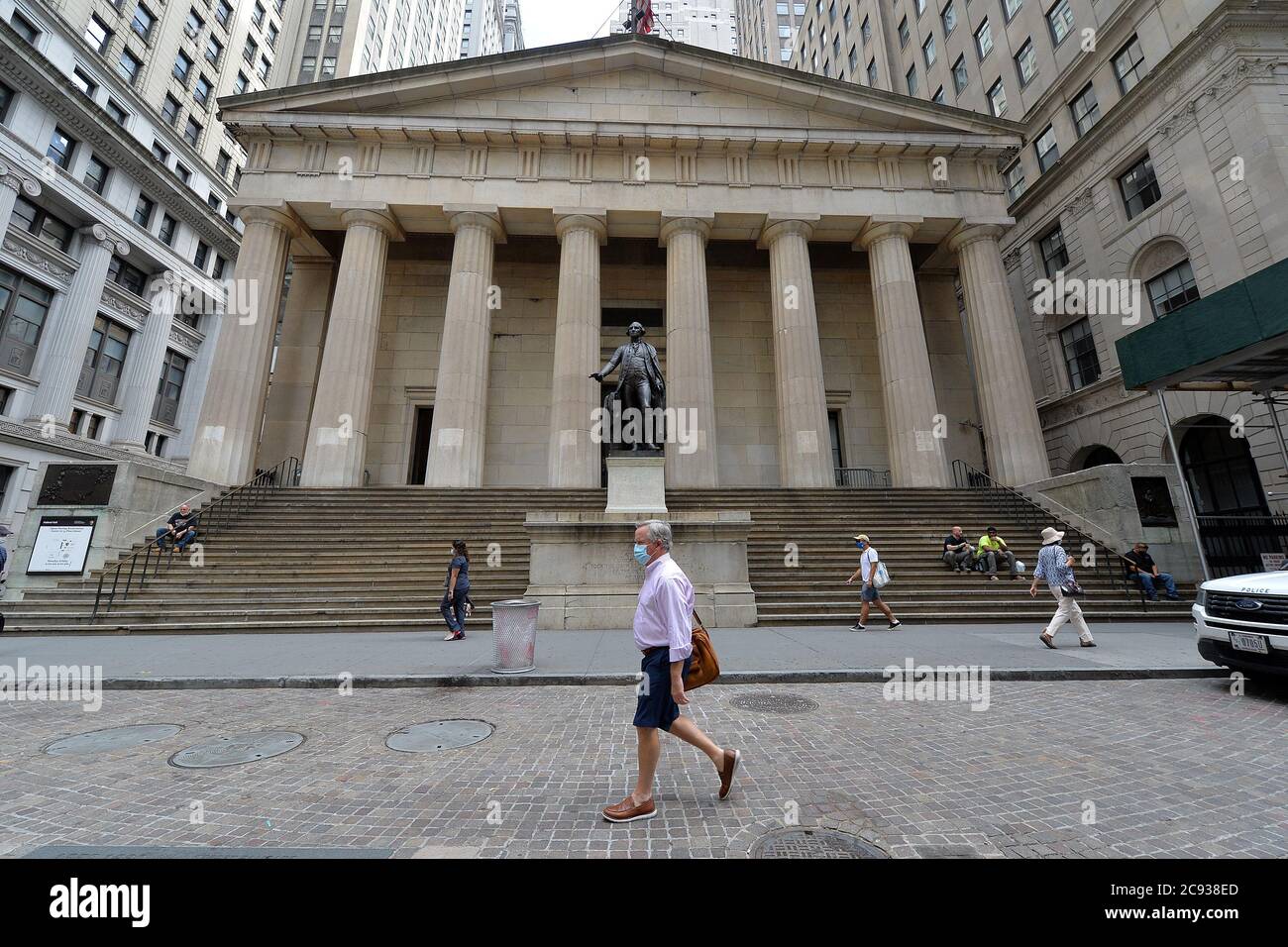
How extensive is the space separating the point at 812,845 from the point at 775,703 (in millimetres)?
3055

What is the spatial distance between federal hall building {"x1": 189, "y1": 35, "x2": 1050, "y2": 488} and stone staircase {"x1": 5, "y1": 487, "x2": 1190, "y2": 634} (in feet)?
7.13

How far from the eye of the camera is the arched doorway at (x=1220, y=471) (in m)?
19.1

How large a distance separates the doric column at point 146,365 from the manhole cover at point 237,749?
3922cm

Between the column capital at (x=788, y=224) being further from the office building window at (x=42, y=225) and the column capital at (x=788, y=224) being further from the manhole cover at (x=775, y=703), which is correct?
the office building window at (x=42, y=225)

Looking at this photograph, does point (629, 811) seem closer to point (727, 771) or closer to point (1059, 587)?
point (727, 771)

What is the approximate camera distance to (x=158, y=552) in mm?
13828

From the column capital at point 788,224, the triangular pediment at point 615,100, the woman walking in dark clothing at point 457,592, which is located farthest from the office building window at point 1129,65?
the woman walking in dark clothing at point 457,592

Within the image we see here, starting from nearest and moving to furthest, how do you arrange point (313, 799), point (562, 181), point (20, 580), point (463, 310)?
1. point (313, 799)
2. point (20, 580)
3. point (463, 310)
4. point (562, 181)

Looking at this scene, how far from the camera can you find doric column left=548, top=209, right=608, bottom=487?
64.5 ft

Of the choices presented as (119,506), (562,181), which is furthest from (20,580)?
(562,181)

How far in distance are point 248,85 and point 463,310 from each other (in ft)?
133

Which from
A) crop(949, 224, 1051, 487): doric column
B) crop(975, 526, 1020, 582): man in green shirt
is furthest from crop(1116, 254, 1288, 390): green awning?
crop(949, 224, 1051, 487): doric column
